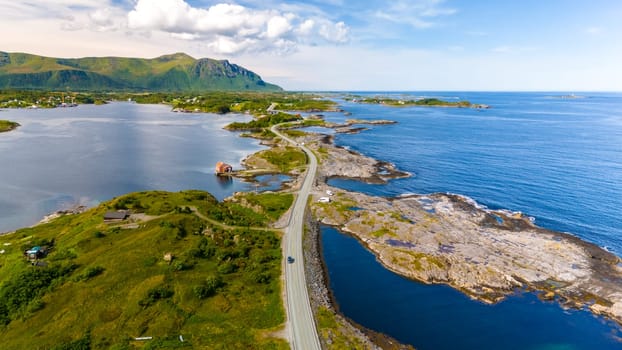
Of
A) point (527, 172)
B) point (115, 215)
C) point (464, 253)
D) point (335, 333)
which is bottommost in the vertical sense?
point (335, 333)

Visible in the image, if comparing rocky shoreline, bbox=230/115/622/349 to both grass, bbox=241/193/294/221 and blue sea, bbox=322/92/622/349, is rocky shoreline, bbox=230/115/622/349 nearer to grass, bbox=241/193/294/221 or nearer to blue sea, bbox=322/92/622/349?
blue sea, bbox=322/92/622/349

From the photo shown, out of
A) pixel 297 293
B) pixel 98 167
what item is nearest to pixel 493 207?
pixel 297 293

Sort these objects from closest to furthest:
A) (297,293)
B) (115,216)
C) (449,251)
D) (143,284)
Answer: (143,284) → (297,293) → (449,251) → (115,216)

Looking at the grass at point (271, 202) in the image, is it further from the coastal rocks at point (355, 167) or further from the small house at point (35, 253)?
the small house at point (35, 253)

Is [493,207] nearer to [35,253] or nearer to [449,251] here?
[449,251]

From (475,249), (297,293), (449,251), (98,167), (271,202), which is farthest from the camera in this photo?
(98,167)

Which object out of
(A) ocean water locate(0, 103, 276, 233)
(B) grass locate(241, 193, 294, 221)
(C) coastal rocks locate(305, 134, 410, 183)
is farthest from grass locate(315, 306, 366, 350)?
(C) coastal rocks locate(305, 134, 410, 183)

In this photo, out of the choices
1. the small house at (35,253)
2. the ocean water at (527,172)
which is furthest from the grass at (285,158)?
the small house at (35,253)
